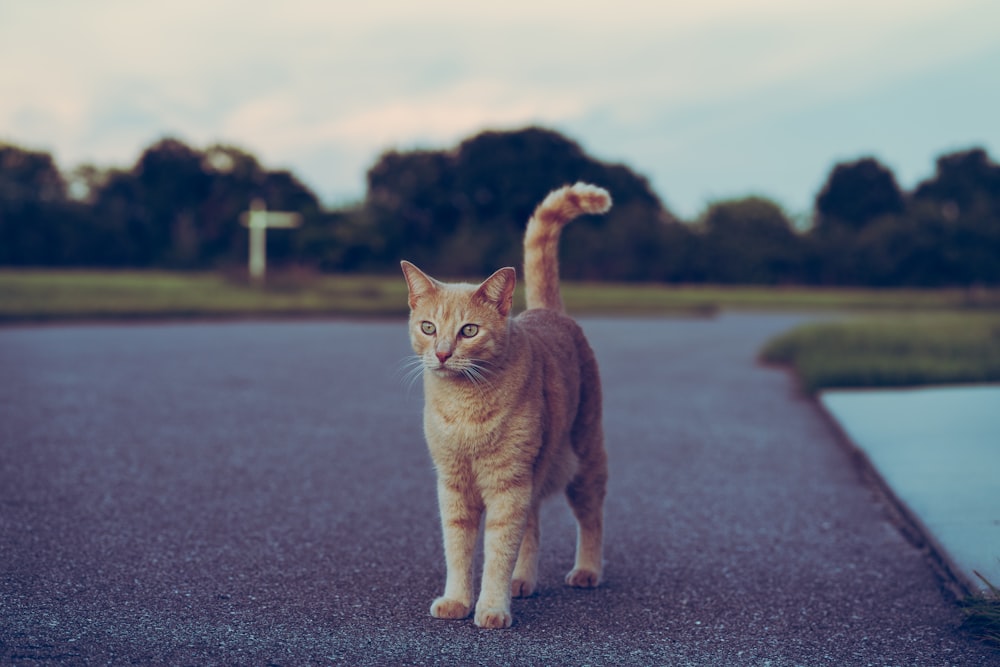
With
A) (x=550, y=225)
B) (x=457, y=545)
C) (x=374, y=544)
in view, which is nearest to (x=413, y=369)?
(x=374, y=544)

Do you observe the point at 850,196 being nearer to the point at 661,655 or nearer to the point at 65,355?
the point at 65,355

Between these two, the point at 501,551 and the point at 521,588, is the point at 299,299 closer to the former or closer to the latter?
the point at 521,588

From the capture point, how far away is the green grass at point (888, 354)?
9.44 meters

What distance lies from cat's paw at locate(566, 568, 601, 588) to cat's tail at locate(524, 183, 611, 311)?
3.66ft

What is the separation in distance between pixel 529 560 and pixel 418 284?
43.5 inches

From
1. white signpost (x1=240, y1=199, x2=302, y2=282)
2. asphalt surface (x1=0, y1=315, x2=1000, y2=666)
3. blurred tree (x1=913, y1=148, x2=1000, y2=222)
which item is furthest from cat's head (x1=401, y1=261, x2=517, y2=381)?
blurred tree (x1=913, y1=148, x2=1000, y2=222)

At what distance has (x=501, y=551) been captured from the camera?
3213 mm

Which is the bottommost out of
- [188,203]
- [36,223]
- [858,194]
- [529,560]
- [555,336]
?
[529,560]

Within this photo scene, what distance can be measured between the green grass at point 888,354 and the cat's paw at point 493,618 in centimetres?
700

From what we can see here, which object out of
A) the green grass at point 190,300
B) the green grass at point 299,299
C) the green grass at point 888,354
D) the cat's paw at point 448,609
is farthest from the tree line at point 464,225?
the cat's paw at point 448,609

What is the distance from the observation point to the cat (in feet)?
10.7

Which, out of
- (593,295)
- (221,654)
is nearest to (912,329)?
(221,654)

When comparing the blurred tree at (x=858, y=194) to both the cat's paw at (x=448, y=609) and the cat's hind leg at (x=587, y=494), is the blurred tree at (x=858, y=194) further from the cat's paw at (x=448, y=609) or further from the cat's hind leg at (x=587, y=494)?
the cat's paw at (x=448, y=609)

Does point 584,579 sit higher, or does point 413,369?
point 413,369
